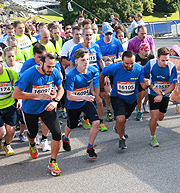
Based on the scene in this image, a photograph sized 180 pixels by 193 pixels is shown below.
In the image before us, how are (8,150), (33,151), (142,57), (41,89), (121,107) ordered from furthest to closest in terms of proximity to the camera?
1. (142,57)
2. (8,150)
3. (121,107)
4. (33,151)
5. (41,89)

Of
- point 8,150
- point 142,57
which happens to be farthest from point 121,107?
point 8,150

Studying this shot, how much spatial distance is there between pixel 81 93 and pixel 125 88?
2.83 ft

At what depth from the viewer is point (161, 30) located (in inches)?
982

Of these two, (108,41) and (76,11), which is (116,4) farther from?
(108,41)

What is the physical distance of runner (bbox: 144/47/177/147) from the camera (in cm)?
605

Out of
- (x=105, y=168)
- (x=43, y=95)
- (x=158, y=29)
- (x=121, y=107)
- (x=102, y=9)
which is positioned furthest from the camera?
(x=102, y=9)

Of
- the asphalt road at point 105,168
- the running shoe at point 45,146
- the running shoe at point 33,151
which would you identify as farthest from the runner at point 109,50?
the running shoe at point 33,151

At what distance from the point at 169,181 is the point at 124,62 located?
89.6 inches

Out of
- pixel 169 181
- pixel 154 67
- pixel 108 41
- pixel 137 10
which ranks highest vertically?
pixel 137 10

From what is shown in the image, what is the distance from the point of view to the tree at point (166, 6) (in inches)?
2721

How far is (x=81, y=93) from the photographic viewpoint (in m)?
5.83

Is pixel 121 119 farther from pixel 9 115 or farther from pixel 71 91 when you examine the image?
pixel 9 115

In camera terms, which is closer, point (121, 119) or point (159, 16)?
point (121, 119)

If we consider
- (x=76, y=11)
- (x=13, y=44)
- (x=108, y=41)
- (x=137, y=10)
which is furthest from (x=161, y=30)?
(x=137, y=10)
